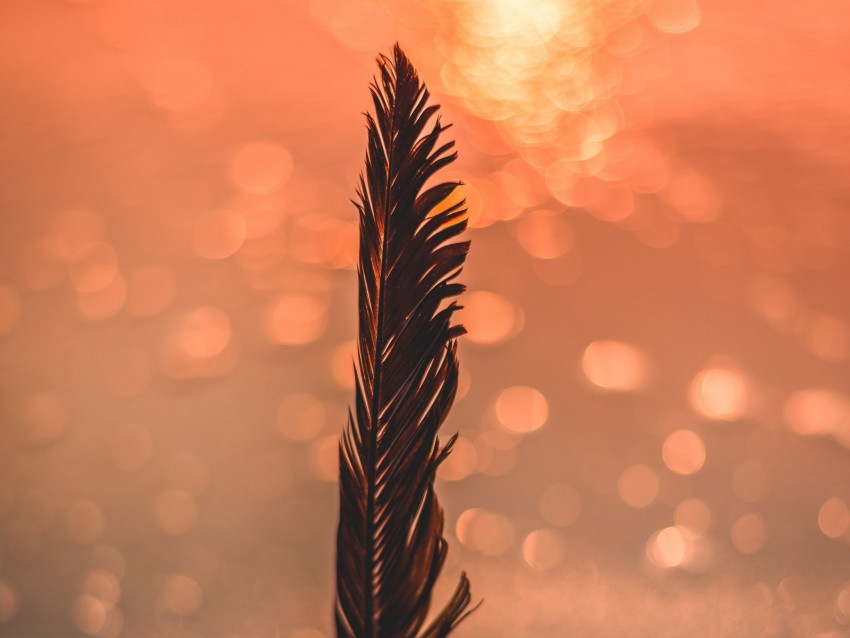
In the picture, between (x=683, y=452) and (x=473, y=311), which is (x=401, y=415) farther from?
(x=683, y=452)

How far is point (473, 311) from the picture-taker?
93 centimetres

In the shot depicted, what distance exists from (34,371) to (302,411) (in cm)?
39

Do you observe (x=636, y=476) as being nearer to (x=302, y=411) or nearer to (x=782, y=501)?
(x=782, y=501)

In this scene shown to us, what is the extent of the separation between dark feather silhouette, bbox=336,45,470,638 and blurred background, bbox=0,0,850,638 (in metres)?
0.23

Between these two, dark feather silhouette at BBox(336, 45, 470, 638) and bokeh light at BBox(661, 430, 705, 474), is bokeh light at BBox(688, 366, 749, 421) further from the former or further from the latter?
dark feather silhouette at BBox(336, 45, 470, 638)

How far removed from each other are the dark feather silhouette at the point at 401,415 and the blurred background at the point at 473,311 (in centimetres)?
23

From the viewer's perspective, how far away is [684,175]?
37.5 inches

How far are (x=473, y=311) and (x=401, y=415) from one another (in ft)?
0.95

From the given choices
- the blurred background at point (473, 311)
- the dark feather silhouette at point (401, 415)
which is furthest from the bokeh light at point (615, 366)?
the dark feather silhouette at point (401, 415)

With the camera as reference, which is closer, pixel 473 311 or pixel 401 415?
pixel 401 415

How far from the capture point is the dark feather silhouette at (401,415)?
0.68 meters

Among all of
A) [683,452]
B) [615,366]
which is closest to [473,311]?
[615,366]

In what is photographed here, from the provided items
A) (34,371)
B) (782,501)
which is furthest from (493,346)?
(34,371)

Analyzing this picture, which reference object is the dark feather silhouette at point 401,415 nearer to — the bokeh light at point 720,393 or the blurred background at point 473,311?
the blurred background at point 473,311
